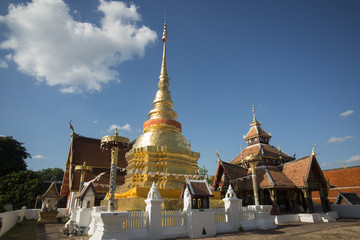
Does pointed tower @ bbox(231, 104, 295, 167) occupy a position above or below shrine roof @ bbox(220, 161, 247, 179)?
above

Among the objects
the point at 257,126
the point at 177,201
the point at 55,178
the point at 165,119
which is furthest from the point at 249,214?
the point at 55,178

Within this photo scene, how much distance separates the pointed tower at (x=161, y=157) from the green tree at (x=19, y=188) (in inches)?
651

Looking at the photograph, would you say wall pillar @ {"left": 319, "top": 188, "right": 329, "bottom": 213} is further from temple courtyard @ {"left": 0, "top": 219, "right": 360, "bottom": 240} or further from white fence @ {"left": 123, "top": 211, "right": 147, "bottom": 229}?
white fence @ {"left": 123, "top": 211, "right": 147, "bottom": 229}

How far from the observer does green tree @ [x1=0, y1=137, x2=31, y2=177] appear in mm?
31328

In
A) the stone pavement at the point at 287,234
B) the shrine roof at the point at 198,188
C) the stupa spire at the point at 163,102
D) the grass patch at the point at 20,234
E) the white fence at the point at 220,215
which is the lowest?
the stone pavement at the point at 287,234

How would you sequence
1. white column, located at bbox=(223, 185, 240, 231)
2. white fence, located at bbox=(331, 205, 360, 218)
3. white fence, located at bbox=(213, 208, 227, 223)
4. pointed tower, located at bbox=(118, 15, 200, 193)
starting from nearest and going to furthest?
white fence, located at bbox=(213, 208, 227, 223)
white column, located at bbox=(223, 185, 240, 231)
pointed tower, located at bbox=(118, 15, 200, 193)
white fence, located at bbox=(331, 205, 360, 218)

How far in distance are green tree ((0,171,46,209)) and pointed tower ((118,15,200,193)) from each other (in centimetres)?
1653

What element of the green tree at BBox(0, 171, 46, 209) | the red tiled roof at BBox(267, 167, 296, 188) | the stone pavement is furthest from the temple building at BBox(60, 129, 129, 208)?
the red tiled roof at BBox(267, 167, 296, 188)

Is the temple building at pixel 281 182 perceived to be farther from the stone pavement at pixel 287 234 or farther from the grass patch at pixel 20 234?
the grass patch at pixel 20 234

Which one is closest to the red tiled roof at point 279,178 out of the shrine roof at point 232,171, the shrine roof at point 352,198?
the shrine roof at point 232,171

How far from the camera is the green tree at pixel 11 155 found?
31328 millimetres

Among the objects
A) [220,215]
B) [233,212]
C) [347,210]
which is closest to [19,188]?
[220,215]

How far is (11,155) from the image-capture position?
32250mm

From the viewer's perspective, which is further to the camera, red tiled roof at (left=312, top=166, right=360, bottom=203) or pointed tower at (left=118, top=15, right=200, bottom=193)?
red tiled roof at (left=312, top=166, right=360, bottom=203)
